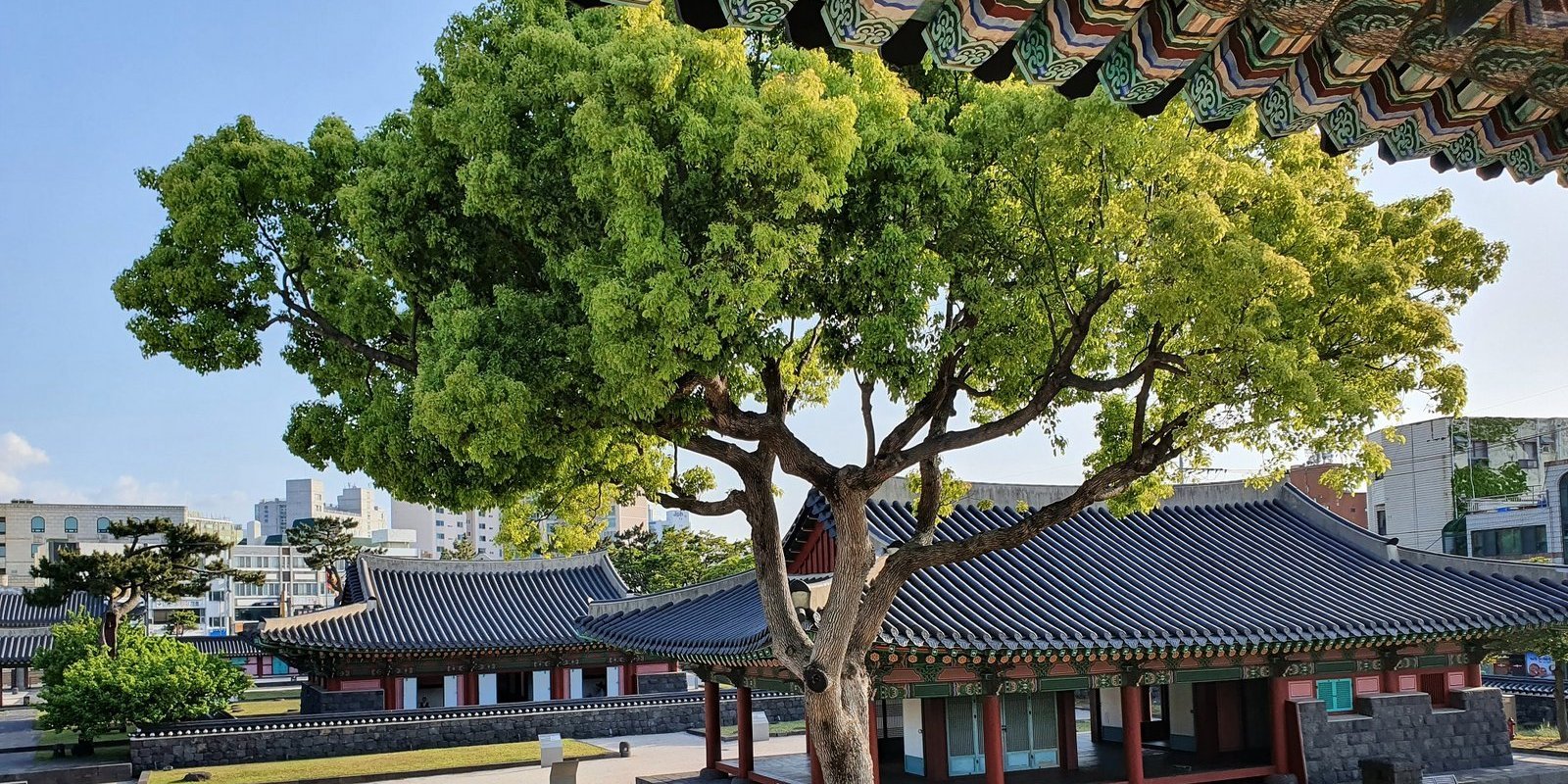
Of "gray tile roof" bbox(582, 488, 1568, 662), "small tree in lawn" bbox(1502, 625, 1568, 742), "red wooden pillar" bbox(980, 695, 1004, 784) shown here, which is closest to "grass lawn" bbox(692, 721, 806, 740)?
"gray tile roof" bbox(582, 488, 1568, 662)

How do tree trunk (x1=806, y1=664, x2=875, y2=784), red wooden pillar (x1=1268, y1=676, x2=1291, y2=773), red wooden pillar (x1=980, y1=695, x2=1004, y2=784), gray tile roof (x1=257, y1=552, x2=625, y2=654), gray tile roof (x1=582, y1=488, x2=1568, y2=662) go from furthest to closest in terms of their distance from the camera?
gray tile roof (x1=257, y1=552, x2=625, y2=654) < red wooden pillar (x1=1268, y1=676, x2=1291, y2=773) < red wooden pillar (x1=980, y1=695, x2=1004, y2=784) < gray tile roof (x1=582, y1=488, x2=1568, y2=662) < tree trunk (x1=806, y1=664, x2=875, y2=784)

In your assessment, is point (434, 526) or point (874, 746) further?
point (434, 526)

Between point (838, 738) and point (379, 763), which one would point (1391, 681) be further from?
point (379, 763)

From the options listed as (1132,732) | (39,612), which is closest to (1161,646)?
Result: (1132,732)

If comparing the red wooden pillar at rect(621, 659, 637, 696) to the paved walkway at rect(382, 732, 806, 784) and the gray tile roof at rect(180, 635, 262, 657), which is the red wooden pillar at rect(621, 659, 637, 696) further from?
the gray tile roof at rect(180, 635, 262, 657)

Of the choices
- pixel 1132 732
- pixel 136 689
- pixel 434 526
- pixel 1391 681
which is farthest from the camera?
pixel 434 526

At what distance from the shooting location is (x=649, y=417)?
472 inches

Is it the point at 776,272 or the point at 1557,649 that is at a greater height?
the point at 776,272

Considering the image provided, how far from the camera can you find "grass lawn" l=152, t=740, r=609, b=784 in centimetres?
2550

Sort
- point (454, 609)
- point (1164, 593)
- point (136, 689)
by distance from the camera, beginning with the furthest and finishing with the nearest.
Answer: point (454, 609) → point (136, 689) → point (1164, 593)

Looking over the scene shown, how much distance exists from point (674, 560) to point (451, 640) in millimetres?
22074

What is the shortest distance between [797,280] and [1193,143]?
157 inches

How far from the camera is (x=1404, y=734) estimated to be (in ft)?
66.0

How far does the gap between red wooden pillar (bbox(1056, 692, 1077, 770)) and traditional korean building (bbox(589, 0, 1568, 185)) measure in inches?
641
